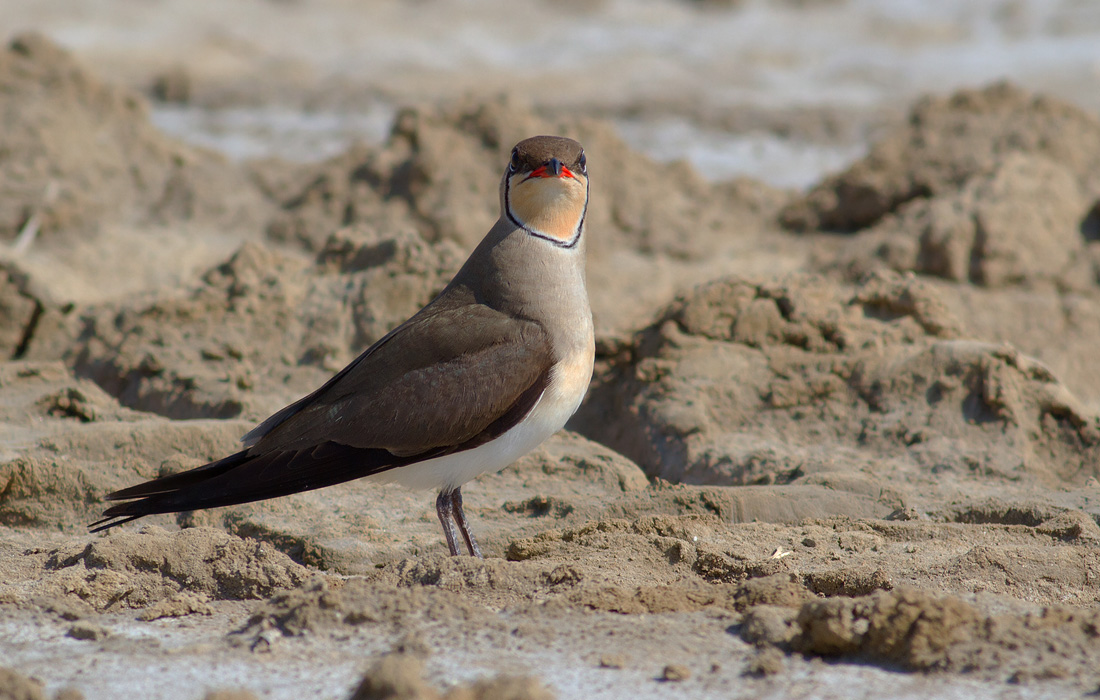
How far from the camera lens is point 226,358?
5723 millimetres

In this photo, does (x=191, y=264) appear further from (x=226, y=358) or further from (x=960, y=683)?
(x=960, y=683)

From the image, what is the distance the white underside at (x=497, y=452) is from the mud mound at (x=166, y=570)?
53cm

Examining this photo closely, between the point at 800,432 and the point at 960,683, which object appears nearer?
the point at 960,683

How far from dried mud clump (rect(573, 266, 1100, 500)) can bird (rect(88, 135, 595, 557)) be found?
4.19ft

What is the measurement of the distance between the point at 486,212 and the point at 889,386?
3.72 m

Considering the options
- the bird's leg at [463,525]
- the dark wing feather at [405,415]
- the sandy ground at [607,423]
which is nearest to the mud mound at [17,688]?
the sandy ground at [607,423]

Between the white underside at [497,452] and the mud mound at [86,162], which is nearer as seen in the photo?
the white underside at [497,452]

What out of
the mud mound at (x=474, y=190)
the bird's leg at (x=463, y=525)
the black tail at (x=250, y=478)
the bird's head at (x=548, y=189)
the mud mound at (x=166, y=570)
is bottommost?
the mud mound at (x=166, y=570)

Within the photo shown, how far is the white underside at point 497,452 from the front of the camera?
12.5 feet

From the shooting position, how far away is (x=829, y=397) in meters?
5.19

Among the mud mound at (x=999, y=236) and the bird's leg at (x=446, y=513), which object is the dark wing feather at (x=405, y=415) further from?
the mud mound at (x=999, y=236)

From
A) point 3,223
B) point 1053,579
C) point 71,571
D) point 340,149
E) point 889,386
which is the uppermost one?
point 340,149

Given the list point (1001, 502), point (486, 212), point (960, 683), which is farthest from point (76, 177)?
point (960, 683)

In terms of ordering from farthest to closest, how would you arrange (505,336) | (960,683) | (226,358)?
(226,358), (505,336), (960,683)
